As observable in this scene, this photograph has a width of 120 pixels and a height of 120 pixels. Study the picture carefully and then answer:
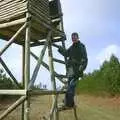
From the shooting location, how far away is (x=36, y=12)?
10.1 metres

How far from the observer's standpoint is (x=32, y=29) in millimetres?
10625

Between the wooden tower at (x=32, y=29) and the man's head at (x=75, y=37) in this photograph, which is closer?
the wooden tower at (x=32, y=29)

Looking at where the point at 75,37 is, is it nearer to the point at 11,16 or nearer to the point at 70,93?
the point at 70,93

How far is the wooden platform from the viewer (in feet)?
A: 32.7

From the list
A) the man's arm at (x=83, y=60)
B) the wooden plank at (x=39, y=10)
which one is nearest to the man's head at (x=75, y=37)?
the man's arm at (x=83, y=60)

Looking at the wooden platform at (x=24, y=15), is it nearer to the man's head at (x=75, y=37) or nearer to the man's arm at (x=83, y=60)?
the man's head at (x=75, y=37)

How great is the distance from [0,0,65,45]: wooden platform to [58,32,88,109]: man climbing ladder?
2.06ft

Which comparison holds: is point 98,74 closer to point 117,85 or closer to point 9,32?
point 117,85

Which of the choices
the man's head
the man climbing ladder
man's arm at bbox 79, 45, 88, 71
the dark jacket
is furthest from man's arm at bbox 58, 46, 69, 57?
man's arm at bbox 79, 45, 88, 71

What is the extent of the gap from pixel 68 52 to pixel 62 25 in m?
0.94

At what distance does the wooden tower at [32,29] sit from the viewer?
9.30 metres

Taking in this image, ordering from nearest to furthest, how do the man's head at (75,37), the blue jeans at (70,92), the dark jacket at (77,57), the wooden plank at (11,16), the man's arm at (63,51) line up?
the wooden plank at (11,16)
the blue jeans at (70,92)
the dark jacket at (77,57)
the man's head at (75,37)
the man's arm at (63,51)

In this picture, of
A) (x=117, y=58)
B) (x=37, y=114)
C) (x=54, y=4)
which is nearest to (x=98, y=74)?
(x=117, y=58)

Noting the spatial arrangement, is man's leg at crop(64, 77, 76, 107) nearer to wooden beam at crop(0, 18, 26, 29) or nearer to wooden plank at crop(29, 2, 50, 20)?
wooden plank at crop(29, 2, 50, 20)
